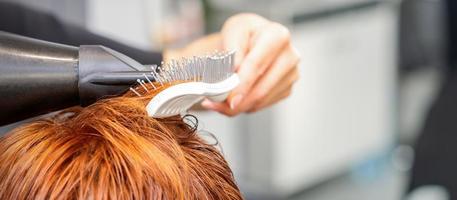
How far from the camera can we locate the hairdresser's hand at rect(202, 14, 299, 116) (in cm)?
95

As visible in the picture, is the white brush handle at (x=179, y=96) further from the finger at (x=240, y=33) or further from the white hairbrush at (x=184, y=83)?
the finger at (x=240, y=33)

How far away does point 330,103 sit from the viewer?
3.11m

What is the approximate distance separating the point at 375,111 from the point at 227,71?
2.66 meters

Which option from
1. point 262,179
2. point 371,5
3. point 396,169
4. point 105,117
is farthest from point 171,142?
point 396,169

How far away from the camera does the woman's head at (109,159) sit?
0.66 metres

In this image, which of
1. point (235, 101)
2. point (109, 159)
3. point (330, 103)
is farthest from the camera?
point (330, 103)

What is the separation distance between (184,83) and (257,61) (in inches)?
11.0

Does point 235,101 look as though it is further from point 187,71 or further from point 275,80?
point 187,71

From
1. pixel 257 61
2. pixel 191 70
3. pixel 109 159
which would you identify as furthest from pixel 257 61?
pixel 109 159

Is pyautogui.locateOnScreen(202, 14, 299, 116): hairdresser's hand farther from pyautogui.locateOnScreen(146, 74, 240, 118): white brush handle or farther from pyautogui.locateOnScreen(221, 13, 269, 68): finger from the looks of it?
pyautogui.locateOnScreen(146, 74, 240, 118): white brush handle

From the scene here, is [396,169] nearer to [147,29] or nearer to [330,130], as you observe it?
[330,130]

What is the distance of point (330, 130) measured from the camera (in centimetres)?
317

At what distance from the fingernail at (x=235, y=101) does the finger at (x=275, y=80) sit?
0.02m

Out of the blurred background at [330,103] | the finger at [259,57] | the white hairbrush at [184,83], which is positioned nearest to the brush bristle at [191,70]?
the white hairbrush at [184,83]
